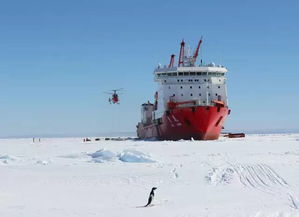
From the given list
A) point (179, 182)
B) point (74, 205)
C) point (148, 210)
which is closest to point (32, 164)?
point (179, 182)

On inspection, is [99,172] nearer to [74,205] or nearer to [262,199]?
[74,205]

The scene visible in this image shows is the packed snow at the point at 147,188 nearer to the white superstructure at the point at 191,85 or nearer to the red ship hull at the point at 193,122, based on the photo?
the red ship hull at the point at 193,122

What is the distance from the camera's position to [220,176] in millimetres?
16078

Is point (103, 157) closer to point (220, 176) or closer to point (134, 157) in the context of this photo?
point (134, 157)

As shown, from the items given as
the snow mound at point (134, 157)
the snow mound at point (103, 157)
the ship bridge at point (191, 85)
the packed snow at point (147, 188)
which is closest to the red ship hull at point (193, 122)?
the ship bridge at point (191, 85)

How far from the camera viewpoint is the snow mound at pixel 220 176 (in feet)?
49.5

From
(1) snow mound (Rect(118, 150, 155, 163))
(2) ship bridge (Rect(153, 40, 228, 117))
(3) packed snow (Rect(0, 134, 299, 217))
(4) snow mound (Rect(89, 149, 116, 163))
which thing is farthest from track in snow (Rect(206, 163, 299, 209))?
(2) ship bridge (Rect(153, 40, 228, 117))

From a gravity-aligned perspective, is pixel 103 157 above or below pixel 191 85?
below

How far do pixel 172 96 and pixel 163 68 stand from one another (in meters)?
3.93

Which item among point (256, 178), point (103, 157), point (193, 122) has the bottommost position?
point (256, 178)

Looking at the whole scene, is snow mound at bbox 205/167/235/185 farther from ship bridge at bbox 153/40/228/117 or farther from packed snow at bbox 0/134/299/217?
ship bridge at bbox 153/40/228/117

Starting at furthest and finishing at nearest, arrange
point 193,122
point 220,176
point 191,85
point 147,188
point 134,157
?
point 191,85 < point 193,122 < point 134,157 < point 220,176 < point 147,188

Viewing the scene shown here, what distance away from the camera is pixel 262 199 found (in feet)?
39.2

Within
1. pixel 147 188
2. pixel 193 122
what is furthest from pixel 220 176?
pixel 193 122
